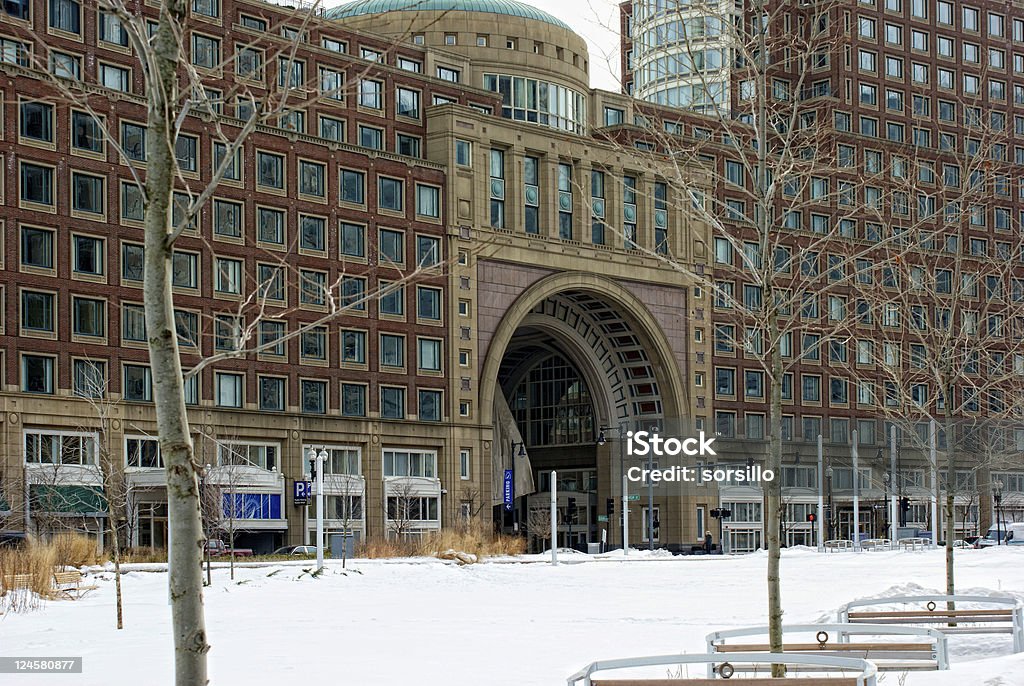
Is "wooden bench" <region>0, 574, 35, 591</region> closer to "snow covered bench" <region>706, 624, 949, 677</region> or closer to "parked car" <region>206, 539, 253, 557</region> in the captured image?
"snow covered bench" <region>706, 624, 949, 677</region>

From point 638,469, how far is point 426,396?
21.5 metres

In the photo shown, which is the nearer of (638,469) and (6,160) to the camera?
(6,160)

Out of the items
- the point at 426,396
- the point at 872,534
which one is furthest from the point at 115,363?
the point at 872,534

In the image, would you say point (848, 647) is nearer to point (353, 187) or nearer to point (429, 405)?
point (353, 187)

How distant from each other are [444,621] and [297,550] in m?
45.9

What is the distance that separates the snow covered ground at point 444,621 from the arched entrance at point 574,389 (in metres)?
44.4

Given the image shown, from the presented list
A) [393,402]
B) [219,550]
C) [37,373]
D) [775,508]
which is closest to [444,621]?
[775,508]

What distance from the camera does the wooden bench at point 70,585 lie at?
35844 mm

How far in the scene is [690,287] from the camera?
344 feet

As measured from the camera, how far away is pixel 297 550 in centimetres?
7388

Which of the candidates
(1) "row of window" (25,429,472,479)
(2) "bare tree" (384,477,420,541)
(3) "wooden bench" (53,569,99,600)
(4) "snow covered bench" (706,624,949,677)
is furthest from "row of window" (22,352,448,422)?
(4) "snow covered bench" (706,624,949,677)

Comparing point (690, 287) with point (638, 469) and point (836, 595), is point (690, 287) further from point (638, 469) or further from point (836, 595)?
point (836, 595)

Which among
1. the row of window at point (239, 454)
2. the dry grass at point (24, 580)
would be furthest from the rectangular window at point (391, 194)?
the dry grass at point (24, 580)

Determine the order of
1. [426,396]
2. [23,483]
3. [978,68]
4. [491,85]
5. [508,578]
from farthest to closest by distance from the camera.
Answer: [978,68]
[491,85]
[426,396]
[23,483]
[508,578]
